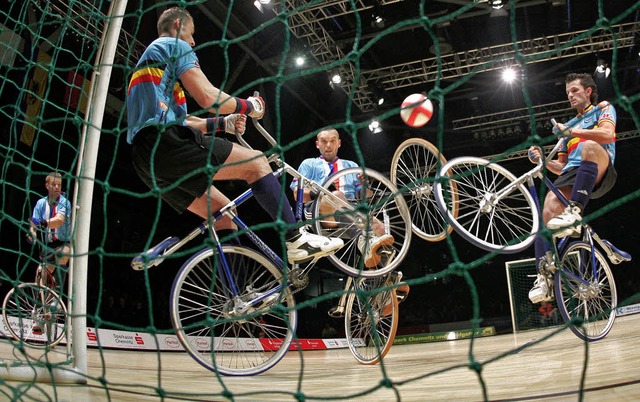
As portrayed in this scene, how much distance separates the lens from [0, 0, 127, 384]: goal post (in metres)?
2.38

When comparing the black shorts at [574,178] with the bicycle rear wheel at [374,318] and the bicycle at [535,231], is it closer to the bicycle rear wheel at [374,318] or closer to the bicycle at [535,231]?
the bicycle at [535,231]

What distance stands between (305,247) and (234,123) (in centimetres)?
66

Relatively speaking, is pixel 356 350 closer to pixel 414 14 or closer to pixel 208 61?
pixel 208 61

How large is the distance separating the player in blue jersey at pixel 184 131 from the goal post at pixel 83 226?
19 centimetres

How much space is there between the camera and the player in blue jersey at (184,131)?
2.45 m

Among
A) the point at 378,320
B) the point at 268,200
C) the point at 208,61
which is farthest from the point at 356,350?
the point at 208,61

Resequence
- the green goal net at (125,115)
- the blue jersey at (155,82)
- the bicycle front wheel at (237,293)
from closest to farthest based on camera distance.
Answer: the blue jersey at (155,82), the bicycle front wheel at (237,293), the green goal net at (125,115)

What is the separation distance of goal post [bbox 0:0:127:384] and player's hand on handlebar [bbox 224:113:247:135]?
0.55m

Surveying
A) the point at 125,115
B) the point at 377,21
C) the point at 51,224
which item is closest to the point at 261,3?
the point at 377,21

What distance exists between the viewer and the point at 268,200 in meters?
2.66

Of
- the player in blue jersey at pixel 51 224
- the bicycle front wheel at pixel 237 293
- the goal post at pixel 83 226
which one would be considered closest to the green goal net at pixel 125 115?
the player in blue jersey at pixel 51 224

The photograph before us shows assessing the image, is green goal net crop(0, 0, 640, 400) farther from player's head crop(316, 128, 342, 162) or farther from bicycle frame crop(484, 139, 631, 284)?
bicycle frame crop(484, 139, 631, 284)

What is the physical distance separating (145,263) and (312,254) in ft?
2.61

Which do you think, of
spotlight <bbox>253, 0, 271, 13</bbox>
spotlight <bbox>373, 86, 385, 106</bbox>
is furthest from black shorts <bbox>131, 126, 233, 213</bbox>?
spotlight <bbox>373, 86, 385, 106</bbox>
